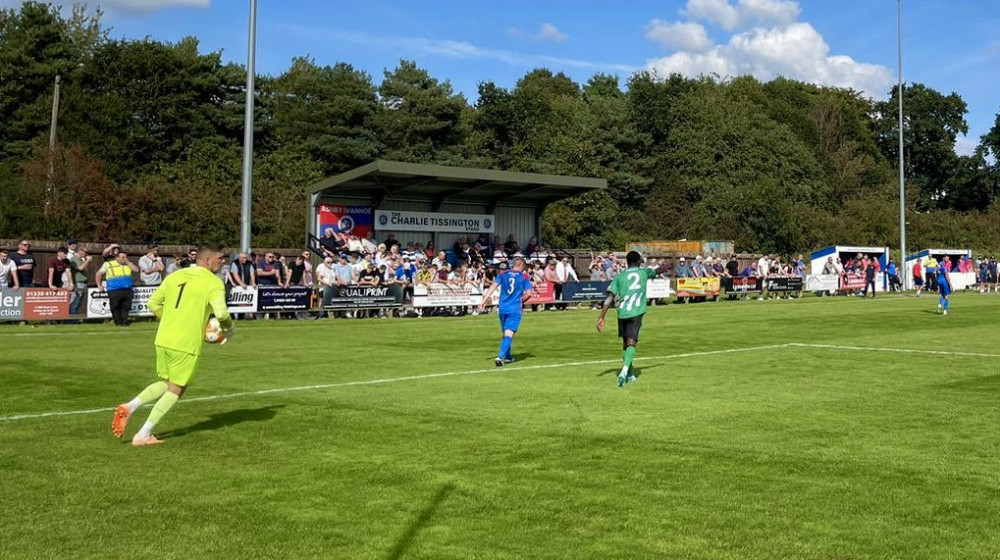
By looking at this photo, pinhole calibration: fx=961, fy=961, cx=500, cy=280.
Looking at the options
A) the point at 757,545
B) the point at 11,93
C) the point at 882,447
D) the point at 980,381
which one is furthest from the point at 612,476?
the point at 11,93

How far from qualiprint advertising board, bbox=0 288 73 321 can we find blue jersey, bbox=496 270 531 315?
13324mm

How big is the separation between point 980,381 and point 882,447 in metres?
5.95

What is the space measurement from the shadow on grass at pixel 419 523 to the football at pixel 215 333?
327 centimetres

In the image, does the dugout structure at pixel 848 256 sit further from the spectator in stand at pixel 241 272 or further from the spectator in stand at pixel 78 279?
the spectator in stand at pixel 78 279

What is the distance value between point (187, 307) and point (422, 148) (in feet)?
200

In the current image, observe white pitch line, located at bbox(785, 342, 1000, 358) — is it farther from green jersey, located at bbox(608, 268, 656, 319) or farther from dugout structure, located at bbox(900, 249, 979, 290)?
dugout structure, located at bbox(900, 249, 979, 290)

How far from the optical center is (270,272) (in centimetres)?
2812

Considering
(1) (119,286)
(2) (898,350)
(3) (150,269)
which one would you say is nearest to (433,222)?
(3) (150,269)

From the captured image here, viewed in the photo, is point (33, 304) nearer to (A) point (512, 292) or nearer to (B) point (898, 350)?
(A) point (512, 292)

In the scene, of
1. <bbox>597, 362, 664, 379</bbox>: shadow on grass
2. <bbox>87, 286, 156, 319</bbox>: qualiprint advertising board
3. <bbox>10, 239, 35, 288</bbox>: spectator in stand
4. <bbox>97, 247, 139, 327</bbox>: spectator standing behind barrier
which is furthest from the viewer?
<bbox>87, 286, 156, 319</bbox>: qualiprint advertising board

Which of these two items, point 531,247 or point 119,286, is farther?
point 531,247

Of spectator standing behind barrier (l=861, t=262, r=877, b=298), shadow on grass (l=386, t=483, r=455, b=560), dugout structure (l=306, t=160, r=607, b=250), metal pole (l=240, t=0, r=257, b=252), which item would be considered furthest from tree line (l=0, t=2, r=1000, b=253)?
shadow on grass (l=386, t=483, r=455, b=560)

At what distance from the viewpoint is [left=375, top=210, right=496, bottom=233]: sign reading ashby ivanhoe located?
36.7 meters

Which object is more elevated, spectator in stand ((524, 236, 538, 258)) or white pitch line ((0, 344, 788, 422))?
spectator in stand ((524, 236, 538, 258))
